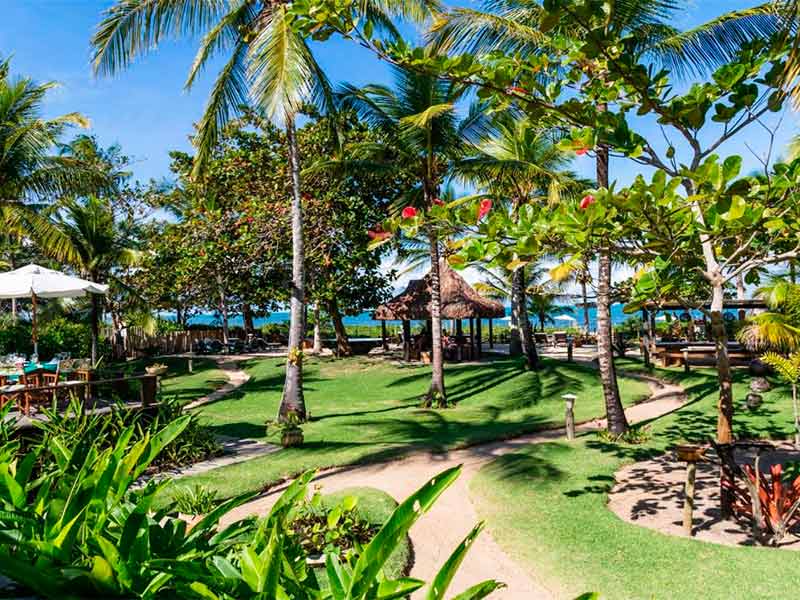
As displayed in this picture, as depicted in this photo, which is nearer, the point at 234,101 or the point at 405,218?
the point at 405,218

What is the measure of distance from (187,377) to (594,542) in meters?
19.7

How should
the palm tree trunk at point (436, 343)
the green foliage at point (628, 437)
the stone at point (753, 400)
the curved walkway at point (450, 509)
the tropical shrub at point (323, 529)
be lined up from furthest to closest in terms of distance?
the palm tree trunk at point (436, 343)
the stone at point (753, 400)
the green foliage at point (628, 437)
the tropical shrub at point (323, 529)
the curved walkway at point (450, 509)

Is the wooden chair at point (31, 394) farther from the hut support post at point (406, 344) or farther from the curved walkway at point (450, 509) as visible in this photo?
the hut support post at point (406, 344)

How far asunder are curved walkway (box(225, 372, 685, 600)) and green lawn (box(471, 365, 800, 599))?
198 mm

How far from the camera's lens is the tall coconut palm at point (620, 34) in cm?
838

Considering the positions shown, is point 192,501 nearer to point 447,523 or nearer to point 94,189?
point 447,523

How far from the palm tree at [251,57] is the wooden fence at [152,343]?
2225 cm

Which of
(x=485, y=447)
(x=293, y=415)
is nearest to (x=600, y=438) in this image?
(x=485, y=447)

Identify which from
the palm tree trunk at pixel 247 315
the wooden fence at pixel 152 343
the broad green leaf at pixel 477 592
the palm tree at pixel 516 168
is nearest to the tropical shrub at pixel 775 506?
the broad green leaf at pixel 477 592

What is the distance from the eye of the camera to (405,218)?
4355mm

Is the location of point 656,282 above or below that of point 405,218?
below

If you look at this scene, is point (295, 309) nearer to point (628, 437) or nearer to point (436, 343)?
point (436, 343)

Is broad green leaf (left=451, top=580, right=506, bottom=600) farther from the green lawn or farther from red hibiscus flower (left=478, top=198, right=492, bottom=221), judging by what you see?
the green lawn

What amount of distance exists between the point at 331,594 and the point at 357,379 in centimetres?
1870
